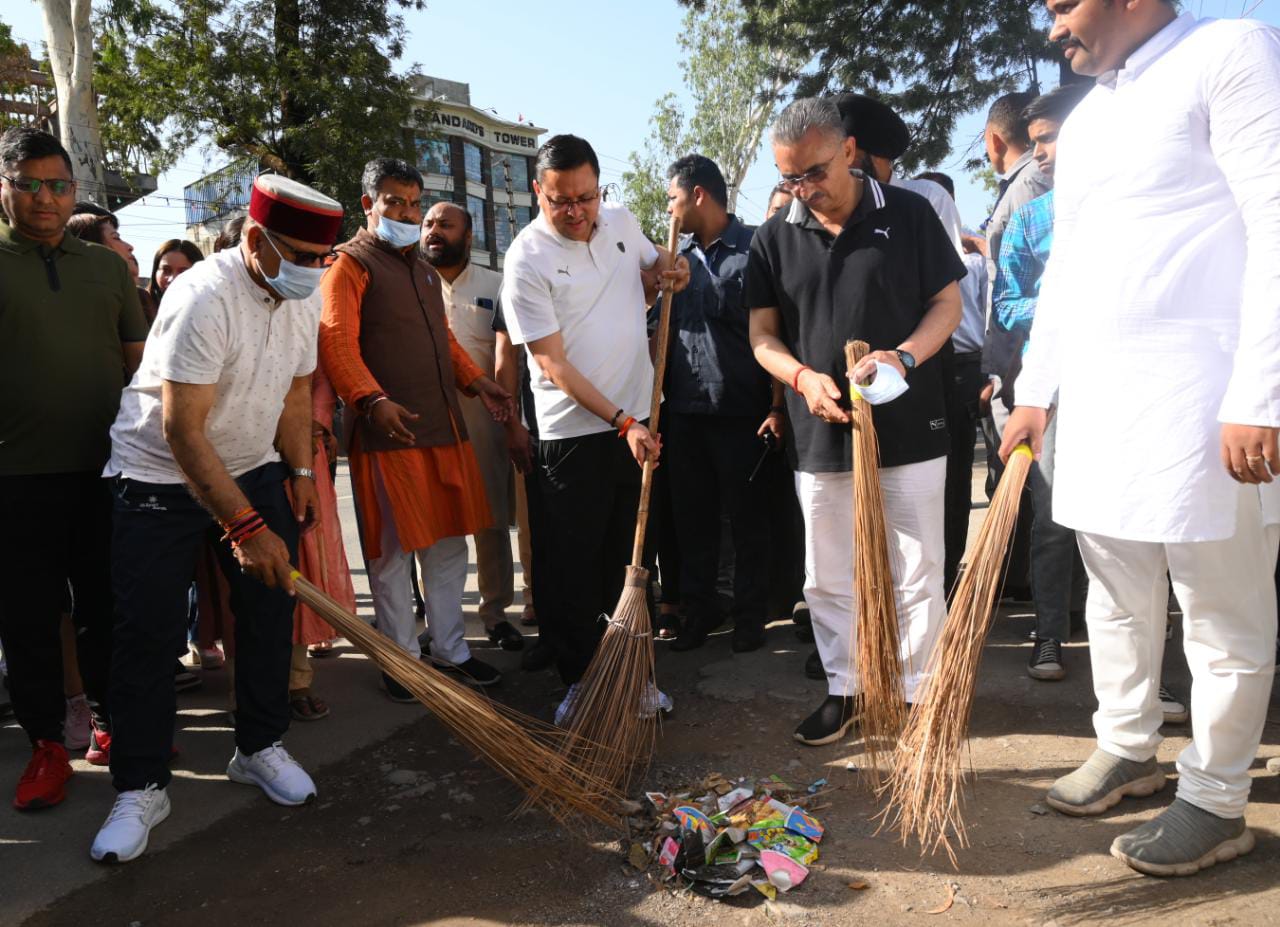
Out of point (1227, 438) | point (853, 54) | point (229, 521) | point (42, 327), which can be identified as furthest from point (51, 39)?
point (1227, 438)

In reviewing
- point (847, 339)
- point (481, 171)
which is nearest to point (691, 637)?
point (847, 339)

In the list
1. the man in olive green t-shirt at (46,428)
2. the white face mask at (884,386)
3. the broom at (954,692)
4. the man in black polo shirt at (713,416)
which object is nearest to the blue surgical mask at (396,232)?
the man in olive green t-shirt at (46,428)

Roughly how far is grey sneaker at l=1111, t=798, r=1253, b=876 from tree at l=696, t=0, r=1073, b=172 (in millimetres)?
11375

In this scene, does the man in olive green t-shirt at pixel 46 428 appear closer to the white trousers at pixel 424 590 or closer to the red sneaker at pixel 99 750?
the red sneaker at pixel 99 750

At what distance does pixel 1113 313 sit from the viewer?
222 cm

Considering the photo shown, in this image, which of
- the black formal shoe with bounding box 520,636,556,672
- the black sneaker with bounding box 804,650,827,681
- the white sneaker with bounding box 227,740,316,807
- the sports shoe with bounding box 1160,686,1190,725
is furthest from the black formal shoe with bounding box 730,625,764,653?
the white sneaker with bounding box 227,740,316,807

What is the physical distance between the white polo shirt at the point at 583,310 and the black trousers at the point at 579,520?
0.08 metres

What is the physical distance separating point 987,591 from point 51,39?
13146 millimetres

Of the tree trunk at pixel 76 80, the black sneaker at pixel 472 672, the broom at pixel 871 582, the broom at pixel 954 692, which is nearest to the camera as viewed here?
the broom at pixel 954 692

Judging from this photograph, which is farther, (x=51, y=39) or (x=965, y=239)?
(x=51, y=39)

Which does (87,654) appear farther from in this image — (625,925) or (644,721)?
(625,925)

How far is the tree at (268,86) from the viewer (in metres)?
15.3

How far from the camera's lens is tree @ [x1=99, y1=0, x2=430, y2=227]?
15328 mm

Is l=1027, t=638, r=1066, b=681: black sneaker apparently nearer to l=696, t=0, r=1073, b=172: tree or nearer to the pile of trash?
the pile of trash
